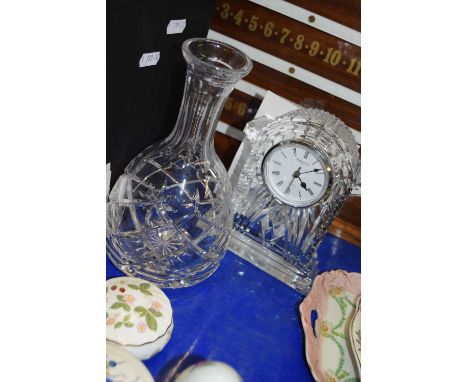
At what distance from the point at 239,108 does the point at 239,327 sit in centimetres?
54

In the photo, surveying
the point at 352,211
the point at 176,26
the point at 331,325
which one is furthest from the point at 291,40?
the point at 331,325

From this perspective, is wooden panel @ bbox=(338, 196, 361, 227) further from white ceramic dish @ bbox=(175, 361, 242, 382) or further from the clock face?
white ceramic dish @ bbox=(175, 361, 242, 382)

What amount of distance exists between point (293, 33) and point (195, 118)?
1.16 ft

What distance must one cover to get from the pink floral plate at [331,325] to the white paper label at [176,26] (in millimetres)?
576

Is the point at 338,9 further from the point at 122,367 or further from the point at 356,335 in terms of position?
the point at 122,367

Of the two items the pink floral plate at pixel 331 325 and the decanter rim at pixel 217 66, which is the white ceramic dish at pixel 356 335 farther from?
the decanter rim at pixel 217 66

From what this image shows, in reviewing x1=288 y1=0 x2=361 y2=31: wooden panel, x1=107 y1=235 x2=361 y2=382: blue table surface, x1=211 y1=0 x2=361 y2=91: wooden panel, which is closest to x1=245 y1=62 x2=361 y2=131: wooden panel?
x1=211 y1=0 x2=361 y2=91: wooden panel

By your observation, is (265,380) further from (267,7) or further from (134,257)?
(267,7)

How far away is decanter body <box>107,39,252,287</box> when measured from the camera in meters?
0.89

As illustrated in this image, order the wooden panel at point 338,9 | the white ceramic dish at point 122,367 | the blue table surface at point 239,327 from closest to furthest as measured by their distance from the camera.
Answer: the white ceramic dish at point 122,367 < the blue table surface at point 239,327 < the wooden panel at point 338,9

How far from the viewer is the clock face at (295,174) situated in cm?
95

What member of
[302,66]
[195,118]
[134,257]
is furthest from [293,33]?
[134,257]

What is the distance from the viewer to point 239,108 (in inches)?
46.9

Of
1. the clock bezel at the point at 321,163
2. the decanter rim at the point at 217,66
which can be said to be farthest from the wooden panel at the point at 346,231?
the decanter rim at the point at 217,66
